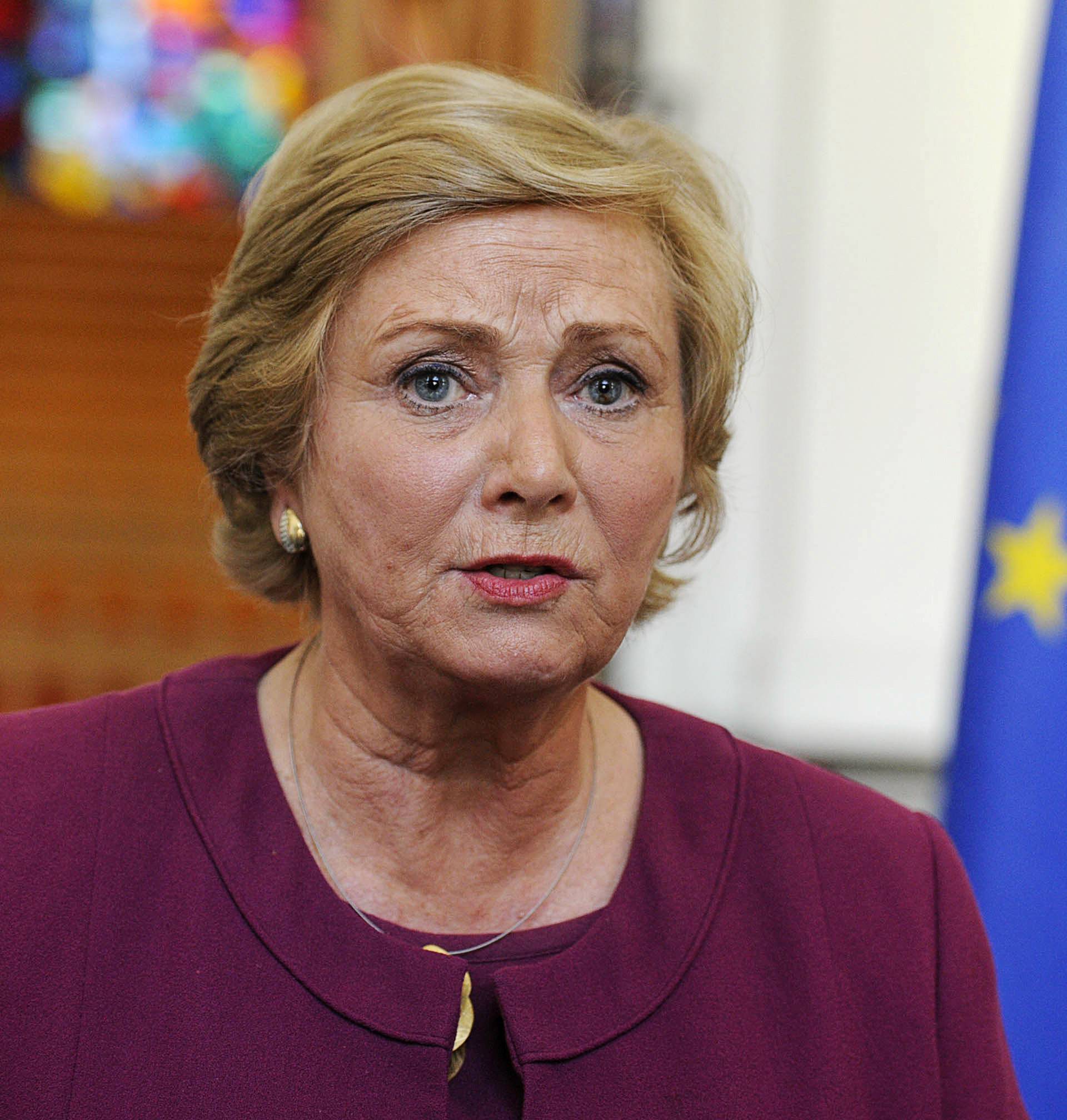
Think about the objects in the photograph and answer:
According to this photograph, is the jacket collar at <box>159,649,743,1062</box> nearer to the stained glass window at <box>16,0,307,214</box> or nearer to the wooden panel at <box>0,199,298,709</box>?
the wooden panel at <box>0,199,298,709</box>

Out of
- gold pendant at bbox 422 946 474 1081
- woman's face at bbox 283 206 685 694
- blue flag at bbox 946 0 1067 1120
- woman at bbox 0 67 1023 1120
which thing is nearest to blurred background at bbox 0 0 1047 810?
blue flag at bbox 946 0 1067 1120

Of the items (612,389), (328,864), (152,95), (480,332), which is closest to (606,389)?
(612,389)

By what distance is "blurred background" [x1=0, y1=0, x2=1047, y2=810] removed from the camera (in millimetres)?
5121

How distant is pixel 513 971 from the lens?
1.50 metres

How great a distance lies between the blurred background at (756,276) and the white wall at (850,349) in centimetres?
1

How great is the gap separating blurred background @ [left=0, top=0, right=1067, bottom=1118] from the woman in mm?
3355

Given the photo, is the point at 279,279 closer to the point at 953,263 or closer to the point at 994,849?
Result: the point at 994,849

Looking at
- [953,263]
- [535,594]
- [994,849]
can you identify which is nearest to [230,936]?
[535,594]

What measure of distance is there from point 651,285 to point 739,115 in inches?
155

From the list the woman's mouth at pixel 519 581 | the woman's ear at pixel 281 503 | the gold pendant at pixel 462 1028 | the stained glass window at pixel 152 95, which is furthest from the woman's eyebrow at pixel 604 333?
the stained glass window at pixel 152 95

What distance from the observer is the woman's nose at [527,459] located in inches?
55.6

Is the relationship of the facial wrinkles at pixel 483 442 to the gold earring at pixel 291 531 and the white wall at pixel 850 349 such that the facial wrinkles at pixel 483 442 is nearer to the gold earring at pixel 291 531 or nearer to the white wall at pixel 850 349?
the gold earring at pixel 291 531

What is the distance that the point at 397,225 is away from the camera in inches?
58.1

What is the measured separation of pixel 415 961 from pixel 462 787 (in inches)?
8.5
